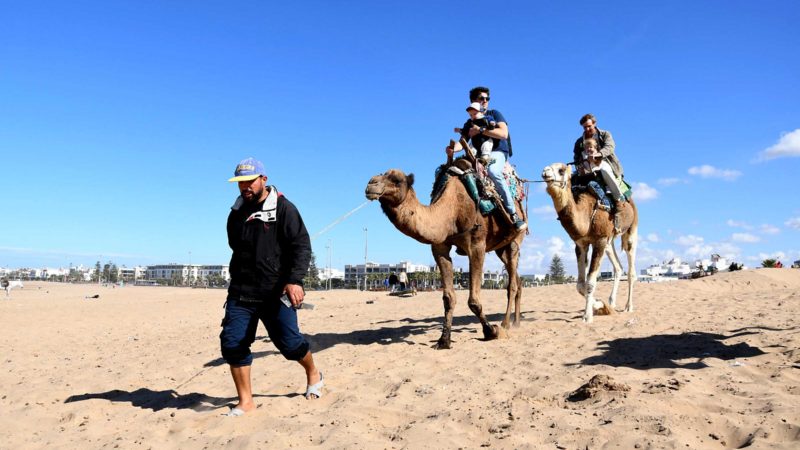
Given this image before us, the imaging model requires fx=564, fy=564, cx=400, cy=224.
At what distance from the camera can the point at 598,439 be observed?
380cm

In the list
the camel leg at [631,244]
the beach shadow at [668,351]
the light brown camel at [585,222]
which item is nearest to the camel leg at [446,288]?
the beach shadow at [668,351]

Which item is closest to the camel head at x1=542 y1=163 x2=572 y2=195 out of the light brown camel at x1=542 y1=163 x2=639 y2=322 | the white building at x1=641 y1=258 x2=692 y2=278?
the light brown camel at x1=542 y1=163 x2=639 y2=322

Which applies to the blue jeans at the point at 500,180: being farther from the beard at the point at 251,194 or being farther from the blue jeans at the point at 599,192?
the beard at the point at 251,194

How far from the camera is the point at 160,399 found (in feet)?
20.7

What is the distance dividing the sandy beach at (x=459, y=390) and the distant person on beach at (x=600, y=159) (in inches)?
89.4

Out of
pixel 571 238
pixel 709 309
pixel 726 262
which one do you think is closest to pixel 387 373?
pixel 571 238

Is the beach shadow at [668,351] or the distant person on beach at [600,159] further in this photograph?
the distant person on beach at [600,159]

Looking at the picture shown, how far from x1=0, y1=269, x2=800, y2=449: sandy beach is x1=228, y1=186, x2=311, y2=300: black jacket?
1.17 meters

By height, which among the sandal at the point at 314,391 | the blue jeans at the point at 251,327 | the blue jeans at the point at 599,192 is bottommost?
the sandal at the point at 314,391

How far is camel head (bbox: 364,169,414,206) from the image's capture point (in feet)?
22.3

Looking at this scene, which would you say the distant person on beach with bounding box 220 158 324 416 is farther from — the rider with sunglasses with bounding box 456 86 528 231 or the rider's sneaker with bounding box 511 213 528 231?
the rider's sneaker with bounding box 511 213 528 231

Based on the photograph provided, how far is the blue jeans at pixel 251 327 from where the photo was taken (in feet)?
17.3

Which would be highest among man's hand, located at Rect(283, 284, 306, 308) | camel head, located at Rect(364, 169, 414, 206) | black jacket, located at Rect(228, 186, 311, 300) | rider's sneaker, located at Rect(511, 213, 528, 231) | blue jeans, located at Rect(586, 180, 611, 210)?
blue jeans, located at Rect(586, 180, 611, 210)

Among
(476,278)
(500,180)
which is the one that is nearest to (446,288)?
(476,278)
